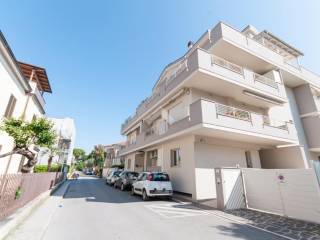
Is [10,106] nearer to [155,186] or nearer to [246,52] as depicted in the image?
[155,186]

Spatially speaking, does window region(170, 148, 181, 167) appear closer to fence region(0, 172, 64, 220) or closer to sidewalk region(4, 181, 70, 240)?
sidewalk region(4, 181, 70, 240)

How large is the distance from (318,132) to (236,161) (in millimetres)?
9010

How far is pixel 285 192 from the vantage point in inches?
307

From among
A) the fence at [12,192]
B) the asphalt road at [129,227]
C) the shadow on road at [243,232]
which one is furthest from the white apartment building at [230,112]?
the fence at [12,192]

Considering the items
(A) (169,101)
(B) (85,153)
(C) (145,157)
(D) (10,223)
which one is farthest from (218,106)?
(B) (85,153)

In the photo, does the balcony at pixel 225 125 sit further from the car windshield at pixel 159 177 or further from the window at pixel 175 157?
the car windshield at pixel 159 177

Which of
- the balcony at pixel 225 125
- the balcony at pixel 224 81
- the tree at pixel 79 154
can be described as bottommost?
the balcony at pixel 225 125

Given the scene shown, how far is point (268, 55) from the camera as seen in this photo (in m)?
15.2

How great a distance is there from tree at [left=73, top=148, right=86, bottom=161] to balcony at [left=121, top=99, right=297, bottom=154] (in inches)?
2989

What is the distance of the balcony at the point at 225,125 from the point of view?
10.4 metres

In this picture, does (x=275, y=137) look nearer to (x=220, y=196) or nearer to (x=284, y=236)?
(x=220, y=196)

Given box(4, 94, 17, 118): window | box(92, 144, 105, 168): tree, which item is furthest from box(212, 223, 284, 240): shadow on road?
box(92, 144, 105, 168): tree

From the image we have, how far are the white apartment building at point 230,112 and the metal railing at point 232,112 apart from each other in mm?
68

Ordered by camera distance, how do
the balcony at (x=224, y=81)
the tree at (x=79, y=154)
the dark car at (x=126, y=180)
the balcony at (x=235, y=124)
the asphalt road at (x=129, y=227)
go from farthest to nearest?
1. the tree at (x=79, y=154)
2. the dark car at (x=126, y=180)
3. the balcony at (x=224, y=81)
4. the balcony at (x=235, y=124)
5. the asphalt road at (x=129, y=227)
